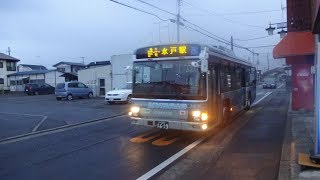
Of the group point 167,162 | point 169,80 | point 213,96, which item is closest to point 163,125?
point 169,80

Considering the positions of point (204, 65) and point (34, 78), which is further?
point (34, 78)

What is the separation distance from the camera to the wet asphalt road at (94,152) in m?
8.59

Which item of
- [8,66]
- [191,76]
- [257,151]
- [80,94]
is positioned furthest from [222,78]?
[8,66]

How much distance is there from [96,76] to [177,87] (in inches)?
1190

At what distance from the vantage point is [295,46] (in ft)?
58.6

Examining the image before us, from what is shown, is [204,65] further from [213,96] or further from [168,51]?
[213,96]

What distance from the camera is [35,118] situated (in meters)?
20.1

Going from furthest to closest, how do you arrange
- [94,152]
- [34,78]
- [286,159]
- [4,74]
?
[4,74] < [34,78] < [94,152] < [286,159]

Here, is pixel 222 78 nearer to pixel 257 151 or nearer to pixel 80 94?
pixel 257 151

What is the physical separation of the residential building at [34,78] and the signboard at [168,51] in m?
50.0

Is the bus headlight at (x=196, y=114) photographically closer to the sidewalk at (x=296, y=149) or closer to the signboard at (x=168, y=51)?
the signboard at (x=168, y=51)

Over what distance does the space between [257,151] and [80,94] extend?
2915cm

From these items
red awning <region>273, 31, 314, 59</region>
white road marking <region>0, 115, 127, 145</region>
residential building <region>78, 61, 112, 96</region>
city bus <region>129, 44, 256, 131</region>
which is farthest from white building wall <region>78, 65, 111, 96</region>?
city bus <region>129, 44, 256, 131</region>

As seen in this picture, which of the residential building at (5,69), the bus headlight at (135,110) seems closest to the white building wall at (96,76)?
the bus headlight at (135,110)
